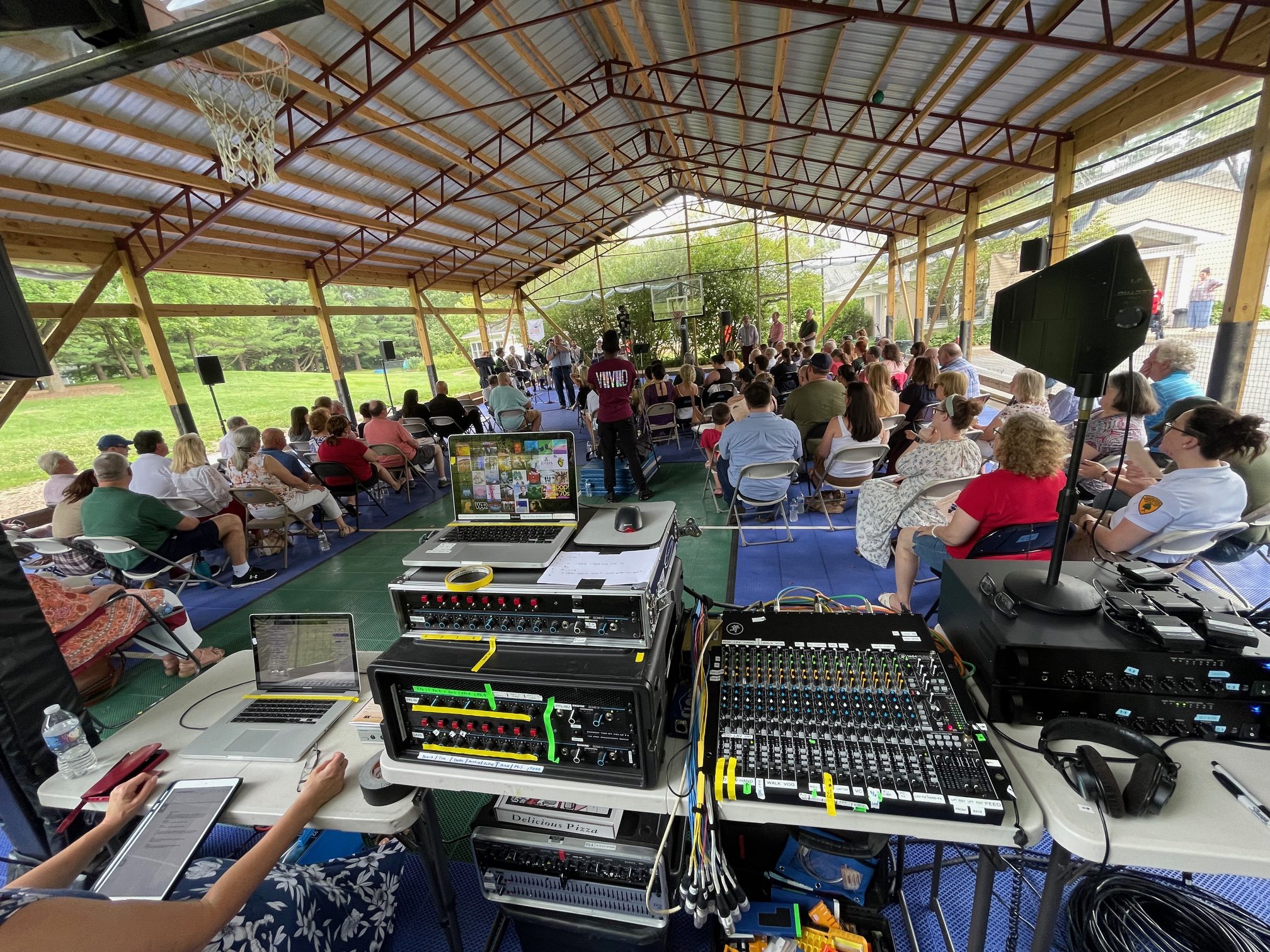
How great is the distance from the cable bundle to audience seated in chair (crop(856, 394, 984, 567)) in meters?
1.57

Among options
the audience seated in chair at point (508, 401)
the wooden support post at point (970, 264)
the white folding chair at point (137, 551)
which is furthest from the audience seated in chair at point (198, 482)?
the wooden support post at point (970, 264)

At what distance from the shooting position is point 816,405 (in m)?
4.56

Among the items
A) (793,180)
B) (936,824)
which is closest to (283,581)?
(936,824)

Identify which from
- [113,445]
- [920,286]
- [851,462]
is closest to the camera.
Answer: [851,462]

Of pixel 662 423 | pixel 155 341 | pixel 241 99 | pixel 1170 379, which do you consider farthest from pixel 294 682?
pixel 155 341

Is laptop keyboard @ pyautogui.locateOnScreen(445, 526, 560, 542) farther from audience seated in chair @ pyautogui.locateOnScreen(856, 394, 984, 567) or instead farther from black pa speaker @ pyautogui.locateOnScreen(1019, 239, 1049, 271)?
black pa speaker @ pyautogui.locateOnScreen(1019, 239, 1049, 271)

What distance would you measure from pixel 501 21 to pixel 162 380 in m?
6.06

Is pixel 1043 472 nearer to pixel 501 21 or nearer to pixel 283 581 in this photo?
pixel 283 581

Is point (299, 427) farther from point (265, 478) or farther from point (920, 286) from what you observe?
point (920, 286)

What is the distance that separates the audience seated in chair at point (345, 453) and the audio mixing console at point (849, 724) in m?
4.46

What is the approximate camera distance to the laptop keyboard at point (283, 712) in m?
1.50

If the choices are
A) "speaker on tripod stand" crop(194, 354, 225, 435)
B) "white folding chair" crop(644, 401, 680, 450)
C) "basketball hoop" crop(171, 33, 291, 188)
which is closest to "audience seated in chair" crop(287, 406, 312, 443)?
"speaker on tripod stand" crop(194, 354, 225, 435)

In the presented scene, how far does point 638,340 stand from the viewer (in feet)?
53.4

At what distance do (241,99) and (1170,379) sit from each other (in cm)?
730
